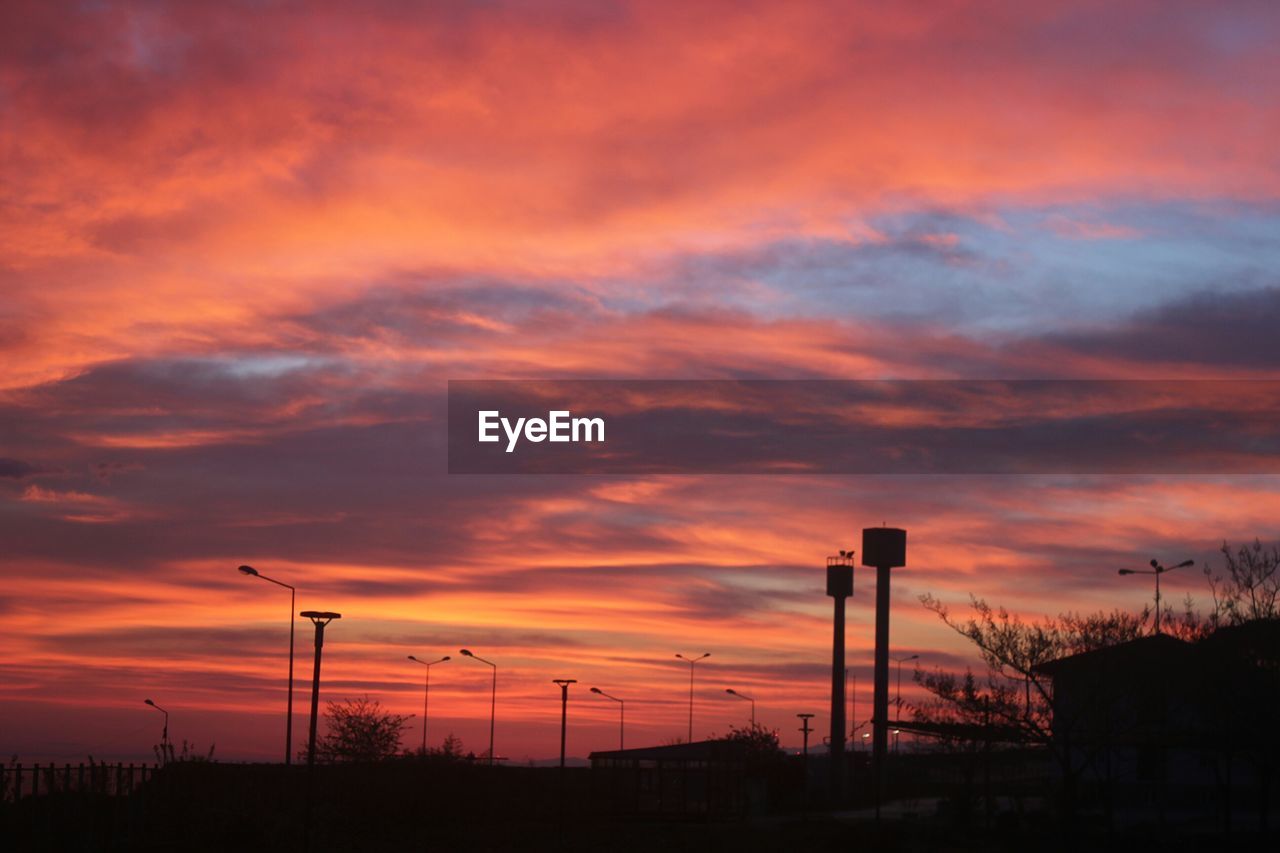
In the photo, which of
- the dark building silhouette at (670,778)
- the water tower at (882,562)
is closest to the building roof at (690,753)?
the dark building silhouette at (670,778)

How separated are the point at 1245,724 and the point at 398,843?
30.4 metres

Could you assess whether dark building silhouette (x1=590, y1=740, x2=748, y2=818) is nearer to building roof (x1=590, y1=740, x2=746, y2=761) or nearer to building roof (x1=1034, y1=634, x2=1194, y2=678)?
building roof (x1=590, y1=740, x2=746, y2=761)

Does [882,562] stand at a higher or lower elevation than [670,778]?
higher

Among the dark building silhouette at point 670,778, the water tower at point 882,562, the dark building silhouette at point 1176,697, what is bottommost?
the dark building silhouette at point 670,778

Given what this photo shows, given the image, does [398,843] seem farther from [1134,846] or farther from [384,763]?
[1134,846]

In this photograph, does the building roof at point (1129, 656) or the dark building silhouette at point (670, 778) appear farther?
the dark building silhouette at point (670, 778)

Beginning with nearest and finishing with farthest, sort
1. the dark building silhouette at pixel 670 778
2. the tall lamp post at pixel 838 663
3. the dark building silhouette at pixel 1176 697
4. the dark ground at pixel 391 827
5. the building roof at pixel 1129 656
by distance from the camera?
the dark ground at pixel 391 827 → the dark building silhouette at pixel 1176 697 → the building roof at pixel 1129 656 → the dark building silhouette at pixel 670 778 → the tall lamp post at pixel 838 663

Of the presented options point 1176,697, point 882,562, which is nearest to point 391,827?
point 1176,697

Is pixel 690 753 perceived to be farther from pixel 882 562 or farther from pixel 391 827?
pixel 882 562

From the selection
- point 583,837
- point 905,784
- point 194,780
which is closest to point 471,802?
point 583,837

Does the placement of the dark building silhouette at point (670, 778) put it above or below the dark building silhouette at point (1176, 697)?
below

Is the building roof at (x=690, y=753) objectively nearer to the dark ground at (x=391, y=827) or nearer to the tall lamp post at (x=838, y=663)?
the dark ground at (x=391, y=827)

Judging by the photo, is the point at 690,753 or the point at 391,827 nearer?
the point at 391,827

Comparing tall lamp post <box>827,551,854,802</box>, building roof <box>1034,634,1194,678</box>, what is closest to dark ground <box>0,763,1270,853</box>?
building roof <box>1034,634,1194,678</box>
